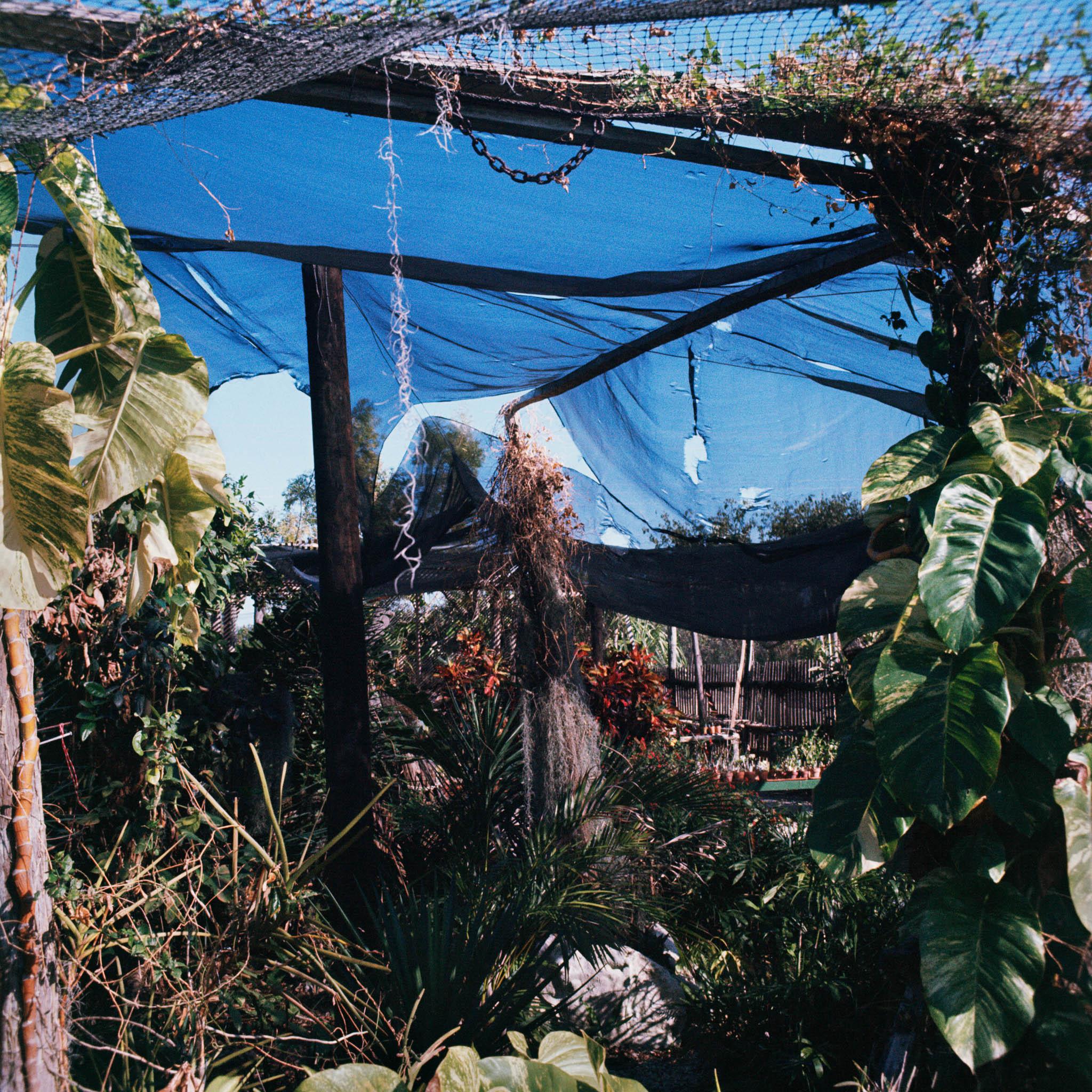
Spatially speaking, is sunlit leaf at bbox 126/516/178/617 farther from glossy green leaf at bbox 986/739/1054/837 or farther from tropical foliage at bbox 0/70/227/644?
glossy green leaf at bbox 986/739/1054/837

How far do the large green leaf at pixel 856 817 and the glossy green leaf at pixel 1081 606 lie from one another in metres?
0.46

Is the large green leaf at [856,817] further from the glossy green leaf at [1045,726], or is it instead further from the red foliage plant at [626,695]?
the red foliage plant at [626,695]

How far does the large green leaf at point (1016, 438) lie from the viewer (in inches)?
76.4

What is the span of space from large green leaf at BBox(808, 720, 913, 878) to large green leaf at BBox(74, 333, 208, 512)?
5.16 feet

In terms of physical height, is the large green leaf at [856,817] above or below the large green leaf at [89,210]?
below

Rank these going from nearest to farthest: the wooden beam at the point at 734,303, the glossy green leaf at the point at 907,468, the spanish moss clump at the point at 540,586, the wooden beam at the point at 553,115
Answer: the glossy green leaf at the point at 907,468 < the wooden beam at the point at 553,115 < the wooden beam at the point at 734,303 < the spanish moss clump at the point at 540,586

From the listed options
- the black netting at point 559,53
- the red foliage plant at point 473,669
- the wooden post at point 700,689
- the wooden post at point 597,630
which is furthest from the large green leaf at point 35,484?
the wooden post at point 700,689

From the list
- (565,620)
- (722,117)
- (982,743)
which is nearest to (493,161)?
(722,117)

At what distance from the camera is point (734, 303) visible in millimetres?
3400

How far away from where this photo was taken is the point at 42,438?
4.91 feet

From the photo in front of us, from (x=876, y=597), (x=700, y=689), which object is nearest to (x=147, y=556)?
(x=876, y=597)

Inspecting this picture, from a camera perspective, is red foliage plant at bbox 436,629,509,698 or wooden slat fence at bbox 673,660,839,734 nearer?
red foliage plant at bbox 436,629,509,698

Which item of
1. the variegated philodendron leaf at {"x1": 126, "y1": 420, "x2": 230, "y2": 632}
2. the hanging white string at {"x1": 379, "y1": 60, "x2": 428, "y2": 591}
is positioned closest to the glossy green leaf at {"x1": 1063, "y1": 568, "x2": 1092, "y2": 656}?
the hanging white string at {"x1": 379, "y1": 60, "x2": 428, "y2": 591}

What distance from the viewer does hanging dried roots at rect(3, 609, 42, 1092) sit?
1545 millimetres
